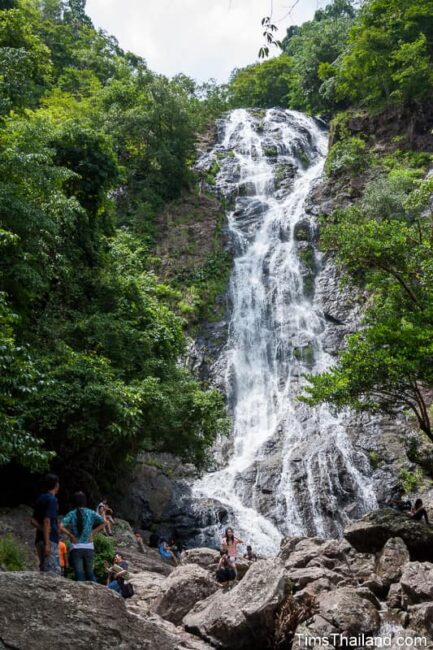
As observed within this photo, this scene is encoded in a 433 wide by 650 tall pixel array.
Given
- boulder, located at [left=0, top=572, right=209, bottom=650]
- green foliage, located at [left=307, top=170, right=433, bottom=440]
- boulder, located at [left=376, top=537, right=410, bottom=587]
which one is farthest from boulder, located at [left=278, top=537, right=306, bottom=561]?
boulder, located at [left=0, top=572, right=209, bottom=650]

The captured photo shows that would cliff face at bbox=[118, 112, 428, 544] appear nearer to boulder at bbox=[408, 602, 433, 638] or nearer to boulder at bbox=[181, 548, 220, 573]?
boulder at bbox=[181, 548, 220, 573]

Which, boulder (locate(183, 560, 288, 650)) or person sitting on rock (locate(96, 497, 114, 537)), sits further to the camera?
person sitting on rock (locate(96, 497, 114, 537))

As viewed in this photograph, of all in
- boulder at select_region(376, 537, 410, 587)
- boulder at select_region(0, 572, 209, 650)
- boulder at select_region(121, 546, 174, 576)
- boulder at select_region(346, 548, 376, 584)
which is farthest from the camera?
boulder at select_region(121, 546, 174, 576)

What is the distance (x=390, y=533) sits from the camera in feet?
37.2

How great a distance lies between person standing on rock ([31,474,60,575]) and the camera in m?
5.88

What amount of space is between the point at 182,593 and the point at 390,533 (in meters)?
5.39

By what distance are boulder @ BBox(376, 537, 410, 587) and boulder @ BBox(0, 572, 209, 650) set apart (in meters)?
6.27

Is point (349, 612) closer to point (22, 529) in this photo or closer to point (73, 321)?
point (22, 529)

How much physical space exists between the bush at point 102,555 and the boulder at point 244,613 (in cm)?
214

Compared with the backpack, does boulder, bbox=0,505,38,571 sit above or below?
above

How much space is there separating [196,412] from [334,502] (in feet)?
17.9

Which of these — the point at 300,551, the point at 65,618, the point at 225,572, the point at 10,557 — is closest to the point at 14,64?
the point at 10,557

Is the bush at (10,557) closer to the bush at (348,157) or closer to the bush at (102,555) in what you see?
the bush at (102,555)

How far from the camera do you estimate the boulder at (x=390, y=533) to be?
1094 centimetres
